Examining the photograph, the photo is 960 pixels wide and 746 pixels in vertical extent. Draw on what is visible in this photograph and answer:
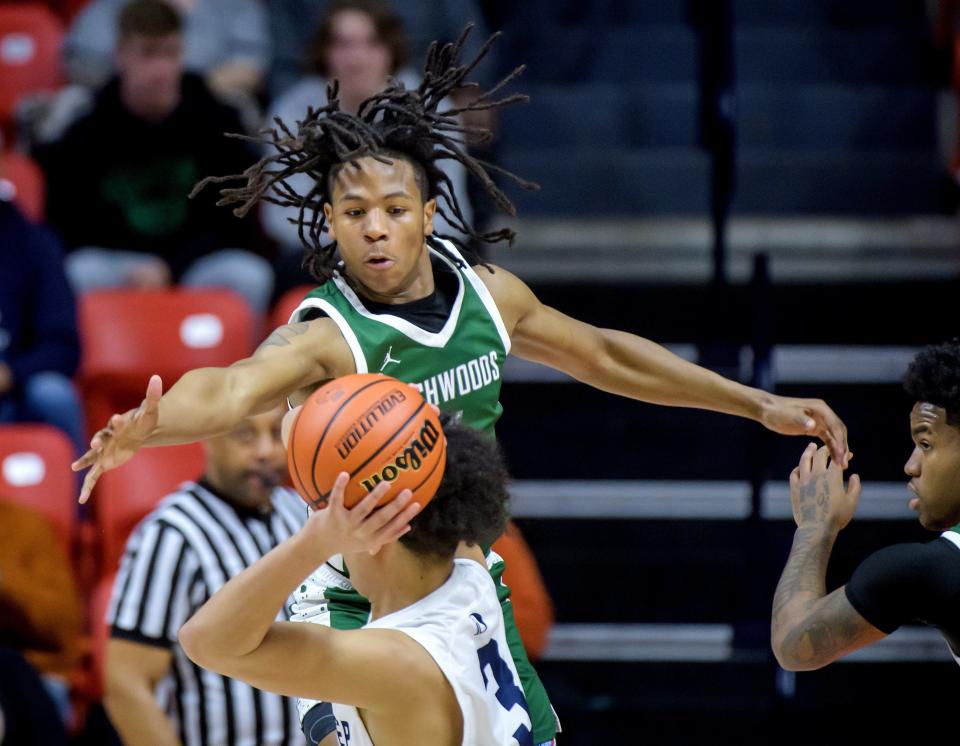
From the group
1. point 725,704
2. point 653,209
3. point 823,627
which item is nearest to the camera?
point 823,627

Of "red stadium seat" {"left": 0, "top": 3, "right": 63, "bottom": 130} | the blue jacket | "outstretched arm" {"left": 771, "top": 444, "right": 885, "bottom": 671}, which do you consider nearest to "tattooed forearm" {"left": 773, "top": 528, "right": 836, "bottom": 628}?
"outstretched arm" {"left": 771, "top": 444, "right": 885, "bottom": 671}

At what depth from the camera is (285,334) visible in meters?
3.63

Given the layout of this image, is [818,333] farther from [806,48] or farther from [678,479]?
[806,48]

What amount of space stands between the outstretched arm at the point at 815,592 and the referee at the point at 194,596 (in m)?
1.78

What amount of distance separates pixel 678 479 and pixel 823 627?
9.49 ft

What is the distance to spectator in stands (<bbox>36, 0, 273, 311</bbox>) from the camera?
6652mm

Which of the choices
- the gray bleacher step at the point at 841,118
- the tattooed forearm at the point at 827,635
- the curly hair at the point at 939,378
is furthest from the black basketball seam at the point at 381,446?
the gray bleacher step at the point at 841,118

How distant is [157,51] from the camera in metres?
6.63

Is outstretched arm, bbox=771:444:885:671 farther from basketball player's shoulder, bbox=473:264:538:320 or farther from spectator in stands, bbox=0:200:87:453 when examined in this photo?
spectator in stands, bbox=0:200:87:453

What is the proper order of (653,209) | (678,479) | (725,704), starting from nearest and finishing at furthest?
1. (725,704)
2. (678,479)
3. (653,209)

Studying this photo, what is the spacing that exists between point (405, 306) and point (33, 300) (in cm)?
293

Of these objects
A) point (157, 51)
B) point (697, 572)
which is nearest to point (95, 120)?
point (157, 51)

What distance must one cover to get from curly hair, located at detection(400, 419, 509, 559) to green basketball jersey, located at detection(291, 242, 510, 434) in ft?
1.88

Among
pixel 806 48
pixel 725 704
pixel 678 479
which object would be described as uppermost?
pixel 806 48
